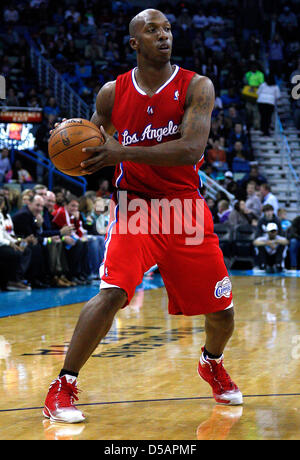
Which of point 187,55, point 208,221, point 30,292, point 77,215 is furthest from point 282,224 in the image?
point 208,221

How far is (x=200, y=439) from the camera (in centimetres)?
348

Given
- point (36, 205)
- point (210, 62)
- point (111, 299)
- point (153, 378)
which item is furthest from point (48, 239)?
point (210, 62)

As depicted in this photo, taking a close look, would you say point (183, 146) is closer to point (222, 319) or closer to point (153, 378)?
point (222, 319)

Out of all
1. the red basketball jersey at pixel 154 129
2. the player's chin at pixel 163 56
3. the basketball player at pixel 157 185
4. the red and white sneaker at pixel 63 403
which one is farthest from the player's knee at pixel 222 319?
the player's chin at pixel 163 56

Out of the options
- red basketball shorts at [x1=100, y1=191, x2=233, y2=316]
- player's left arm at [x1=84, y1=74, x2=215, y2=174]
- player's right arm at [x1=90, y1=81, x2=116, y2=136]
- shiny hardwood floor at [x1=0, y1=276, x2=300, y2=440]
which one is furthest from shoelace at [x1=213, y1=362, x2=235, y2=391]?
player's right arm at [x1=90, y1=81, x2=116, y2=136]

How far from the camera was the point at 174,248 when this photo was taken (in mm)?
4090

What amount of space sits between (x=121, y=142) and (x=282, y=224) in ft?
35.2

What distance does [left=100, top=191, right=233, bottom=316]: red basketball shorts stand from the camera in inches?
160

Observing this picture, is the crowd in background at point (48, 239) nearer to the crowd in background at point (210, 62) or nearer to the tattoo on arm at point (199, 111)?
the crowd in background at point (210, 62)

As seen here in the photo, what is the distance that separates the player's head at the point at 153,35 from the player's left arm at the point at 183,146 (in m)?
0.23

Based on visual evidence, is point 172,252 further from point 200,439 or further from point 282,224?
point 282,224

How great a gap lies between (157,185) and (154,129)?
0.98ft

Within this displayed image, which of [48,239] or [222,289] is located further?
[48,239]

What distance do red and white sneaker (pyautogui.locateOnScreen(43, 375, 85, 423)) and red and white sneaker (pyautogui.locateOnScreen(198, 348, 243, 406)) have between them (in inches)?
31.9
